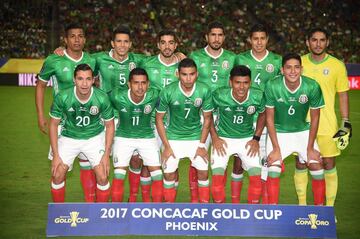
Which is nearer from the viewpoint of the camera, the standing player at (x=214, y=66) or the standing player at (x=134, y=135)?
the standing player at (x=134, y=135)

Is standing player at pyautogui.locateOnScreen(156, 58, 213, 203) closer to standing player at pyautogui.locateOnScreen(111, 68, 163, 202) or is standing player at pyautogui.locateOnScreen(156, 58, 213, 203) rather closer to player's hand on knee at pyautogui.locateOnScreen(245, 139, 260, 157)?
standing player at pyautogui.locateOnScreen(111, 68, 163, 202)

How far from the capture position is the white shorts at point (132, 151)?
25.2 feet

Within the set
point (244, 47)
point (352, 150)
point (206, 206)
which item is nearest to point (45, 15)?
point (244, 47)

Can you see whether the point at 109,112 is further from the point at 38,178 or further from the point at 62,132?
the point at 38,178

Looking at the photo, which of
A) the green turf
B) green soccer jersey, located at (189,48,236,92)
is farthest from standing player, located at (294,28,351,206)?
green soccer jersey, located at (189,48,236,92)

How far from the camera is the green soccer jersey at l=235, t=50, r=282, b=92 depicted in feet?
27.0

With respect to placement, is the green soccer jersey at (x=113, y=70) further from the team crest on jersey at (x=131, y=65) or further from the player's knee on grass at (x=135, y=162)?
the player's knee on grass at (x=135, y=162)

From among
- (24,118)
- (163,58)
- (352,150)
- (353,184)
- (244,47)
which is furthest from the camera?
(244,47)

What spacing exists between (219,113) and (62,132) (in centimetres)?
170

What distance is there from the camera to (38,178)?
10.2 meters

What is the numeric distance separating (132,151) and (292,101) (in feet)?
5.84

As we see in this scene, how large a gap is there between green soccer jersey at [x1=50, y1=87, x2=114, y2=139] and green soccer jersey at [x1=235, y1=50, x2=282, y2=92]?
1.77 meters

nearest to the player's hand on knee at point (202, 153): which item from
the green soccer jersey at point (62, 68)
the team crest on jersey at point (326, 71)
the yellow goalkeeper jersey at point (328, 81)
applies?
the yellow goalkeeper jersey at point (328, 81)

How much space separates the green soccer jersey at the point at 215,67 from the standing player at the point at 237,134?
71 cm
